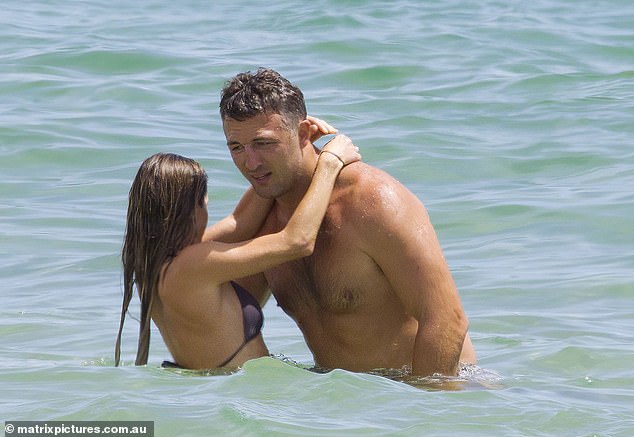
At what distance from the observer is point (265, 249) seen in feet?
15.5

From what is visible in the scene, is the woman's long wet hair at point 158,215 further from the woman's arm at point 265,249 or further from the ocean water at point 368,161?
the ocean water at point 368,161

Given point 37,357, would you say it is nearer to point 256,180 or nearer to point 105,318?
point 105,318

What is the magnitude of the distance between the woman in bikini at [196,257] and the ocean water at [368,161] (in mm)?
147

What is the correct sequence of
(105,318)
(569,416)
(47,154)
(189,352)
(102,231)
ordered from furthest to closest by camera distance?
1. (47,154)
2. (102,231)
3. (105,318)
4. (189,352)
5. (569,416)

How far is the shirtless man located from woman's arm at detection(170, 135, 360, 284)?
0.13m

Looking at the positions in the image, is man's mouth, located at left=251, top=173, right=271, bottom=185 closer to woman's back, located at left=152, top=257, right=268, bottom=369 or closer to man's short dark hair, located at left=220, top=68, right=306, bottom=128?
man's short dark hair, located at left=220, top=68, right=306, bottom=128

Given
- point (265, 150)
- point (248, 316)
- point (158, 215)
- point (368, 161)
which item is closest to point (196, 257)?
point (158, 215)

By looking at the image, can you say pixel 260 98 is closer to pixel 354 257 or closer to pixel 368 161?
pixel 354 257

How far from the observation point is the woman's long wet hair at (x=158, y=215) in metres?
4.79

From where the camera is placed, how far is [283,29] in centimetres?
1562

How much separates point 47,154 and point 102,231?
2074 mm

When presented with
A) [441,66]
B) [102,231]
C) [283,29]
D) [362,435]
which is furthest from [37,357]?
[283,29]

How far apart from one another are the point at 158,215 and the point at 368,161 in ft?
18.2

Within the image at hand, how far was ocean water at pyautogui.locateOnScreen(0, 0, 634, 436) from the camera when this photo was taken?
185 inches
